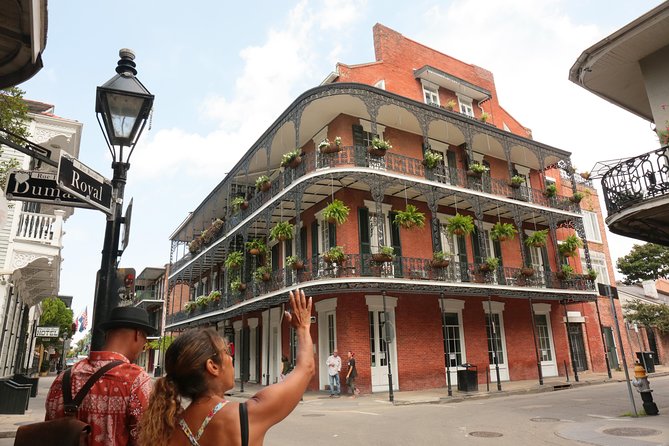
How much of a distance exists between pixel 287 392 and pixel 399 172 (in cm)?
1529

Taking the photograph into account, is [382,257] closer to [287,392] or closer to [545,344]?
[545,344]

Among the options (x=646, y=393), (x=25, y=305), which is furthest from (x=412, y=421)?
(x=25, y=305)

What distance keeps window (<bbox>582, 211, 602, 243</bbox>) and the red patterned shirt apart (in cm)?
2713

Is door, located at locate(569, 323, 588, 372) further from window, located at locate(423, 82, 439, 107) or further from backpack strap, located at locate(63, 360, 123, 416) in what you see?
backpack strap, located at locate(63, 360, 123, 416)

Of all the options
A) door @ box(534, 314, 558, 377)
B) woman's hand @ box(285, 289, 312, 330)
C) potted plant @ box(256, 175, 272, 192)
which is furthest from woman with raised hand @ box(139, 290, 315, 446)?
door @ box(534, 314, 558, 377)

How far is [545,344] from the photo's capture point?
69.2 ft

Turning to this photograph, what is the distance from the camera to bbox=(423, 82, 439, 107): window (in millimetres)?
21625

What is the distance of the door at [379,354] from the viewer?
16.0 metres

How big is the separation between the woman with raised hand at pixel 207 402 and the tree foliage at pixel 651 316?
3021 centimetres

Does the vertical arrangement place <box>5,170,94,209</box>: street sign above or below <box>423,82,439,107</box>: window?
below

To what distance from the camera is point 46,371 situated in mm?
47219

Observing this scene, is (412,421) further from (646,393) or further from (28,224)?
(28,224)

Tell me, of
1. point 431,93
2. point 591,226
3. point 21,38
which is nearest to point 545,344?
point 591,226

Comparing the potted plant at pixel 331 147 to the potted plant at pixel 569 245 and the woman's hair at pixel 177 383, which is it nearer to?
the potted plant at pixel 569 245
